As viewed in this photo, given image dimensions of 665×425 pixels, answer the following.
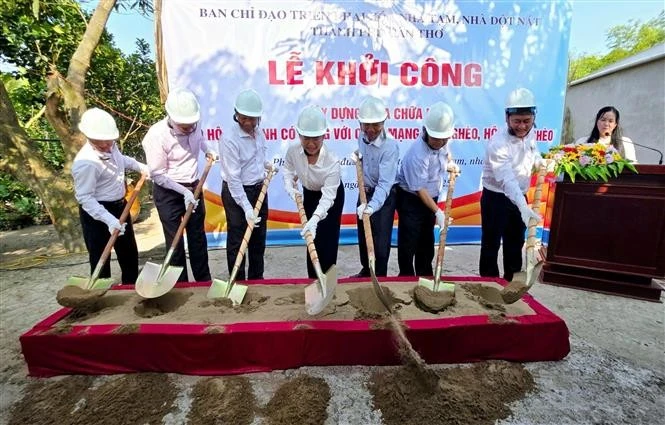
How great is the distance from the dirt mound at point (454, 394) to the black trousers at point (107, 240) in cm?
193

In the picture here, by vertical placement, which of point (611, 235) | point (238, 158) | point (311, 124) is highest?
point (311, 124)

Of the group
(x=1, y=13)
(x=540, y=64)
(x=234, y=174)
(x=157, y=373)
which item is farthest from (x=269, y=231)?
(x=1, y=13)

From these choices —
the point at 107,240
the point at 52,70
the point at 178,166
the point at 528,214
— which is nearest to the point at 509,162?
the point at 528,214

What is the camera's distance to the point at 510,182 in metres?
2.38

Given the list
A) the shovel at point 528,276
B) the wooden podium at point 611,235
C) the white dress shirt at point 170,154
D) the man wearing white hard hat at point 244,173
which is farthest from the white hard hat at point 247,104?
the wooden podium at point 611,235

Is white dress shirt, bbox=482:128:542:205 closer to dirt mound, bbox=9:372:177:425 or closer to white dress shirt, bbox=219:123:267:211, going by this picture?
white dress shirt, bbox=219:123:267:211

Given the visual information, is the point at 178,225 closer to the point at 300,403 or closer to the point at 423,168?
the point at 300,403

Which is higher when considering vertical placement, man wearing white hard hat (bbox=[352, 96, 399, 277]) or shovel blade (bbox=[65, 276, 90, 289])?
man wearing white hard hat (bbox=[352, 96, 399, 277])

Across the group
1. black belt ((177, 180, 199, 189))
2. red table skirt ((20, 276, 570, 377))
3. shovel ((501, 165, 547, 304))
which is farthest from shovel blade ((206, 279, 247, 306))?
shovel ((501, 165, 547, 304))

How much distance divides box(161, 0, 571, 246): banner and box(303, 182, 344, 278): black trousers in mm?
1378

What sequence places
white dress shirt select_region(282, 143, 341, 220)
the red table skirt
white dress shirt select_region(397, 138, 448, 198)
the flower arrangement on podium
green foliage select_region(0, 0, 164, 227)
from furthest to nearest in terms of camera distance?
green foliage select_region(0, 0, 164, 227)
the flower arrangement on podium
white dress shirt select_region(397, 138, 448, 198)
white dress shirt select_region(282, 143, 341, 220)
the red table skirt

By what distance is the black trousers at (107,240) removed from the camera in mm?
2432

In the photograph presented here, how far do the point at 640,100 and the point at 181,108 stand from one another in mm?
8601

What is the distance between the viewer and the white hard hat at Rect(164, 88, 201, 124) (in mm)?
2328
